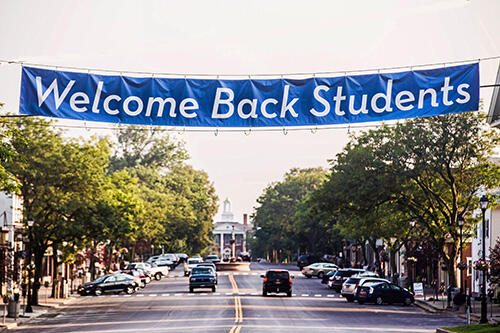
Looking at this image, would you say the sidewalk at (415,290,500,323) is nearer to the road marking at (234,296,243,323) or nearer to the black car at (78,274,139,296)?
the road marking at (234,296,243,323)

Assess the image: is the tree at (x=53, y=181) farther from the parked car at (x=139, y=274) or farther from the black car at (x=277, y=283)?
the parked car at (x=139, y=274)

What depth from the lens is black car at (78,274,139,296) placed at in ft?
195

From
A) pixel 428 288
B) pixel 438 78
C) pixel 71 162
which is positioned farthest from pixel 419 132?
pixel 428 288

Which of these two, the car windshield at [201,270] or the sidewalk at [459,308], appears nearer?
the sidewalk at [459,308]


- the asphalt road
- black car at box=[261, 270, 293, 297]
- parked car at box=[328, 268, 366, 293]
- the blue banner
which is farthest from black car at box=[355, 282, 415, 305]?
the blue banner

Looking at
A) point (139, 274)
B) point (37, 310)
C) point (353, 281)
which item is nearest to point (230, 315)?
point (37, 310)

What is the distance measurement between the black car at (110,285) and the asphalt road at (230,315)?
41.7 inches

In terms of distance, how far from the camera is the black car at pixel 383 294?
5031 centimetres

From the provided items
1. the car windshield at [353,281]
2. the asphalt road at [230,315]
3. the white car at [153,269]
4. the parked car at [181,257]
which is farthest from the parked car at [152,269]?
the parked car at [181,257]

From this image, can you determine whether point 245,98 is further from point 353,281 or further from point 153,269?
point 153,269

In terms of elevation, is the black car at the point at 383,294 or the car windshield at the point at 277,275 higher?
the car windshield at the point at 277,275

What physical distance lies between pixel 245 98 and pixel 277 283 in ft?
104

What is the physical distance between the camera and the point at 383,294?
1980 inches

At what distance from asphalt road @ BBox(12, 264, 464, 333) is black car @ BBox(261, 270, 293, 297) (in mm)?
648
